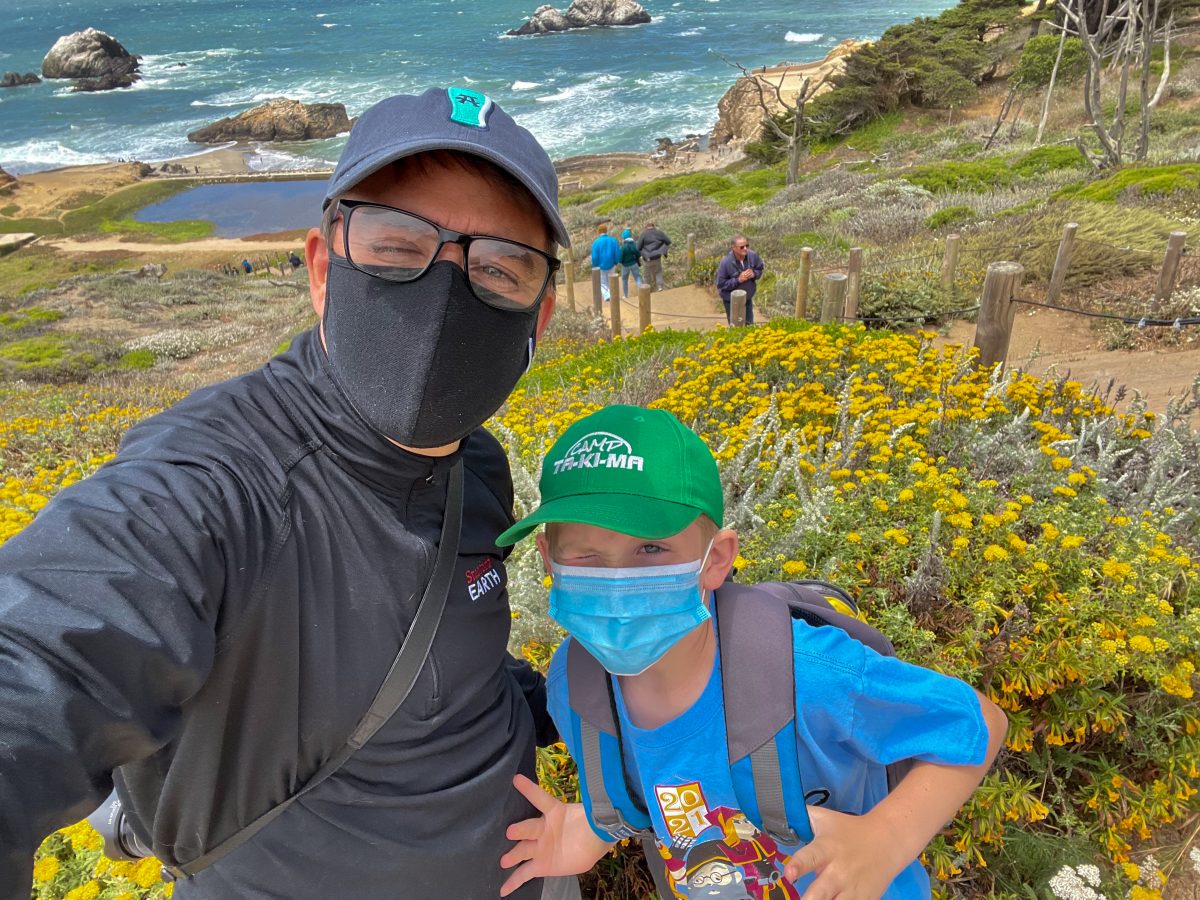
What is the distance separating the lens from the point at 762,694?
1360mm

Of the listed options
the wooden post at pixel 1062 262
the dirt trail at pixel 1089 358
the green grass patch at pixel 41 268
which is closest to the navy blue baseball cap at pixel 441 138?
the dirt trail at pixel 1089 358

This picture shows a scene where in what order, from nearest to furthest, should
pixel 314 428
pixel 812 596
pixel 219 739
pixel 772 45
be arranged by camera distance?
pixel 219 739
pixel 314 428
pixel 812 596
pixel 772 45

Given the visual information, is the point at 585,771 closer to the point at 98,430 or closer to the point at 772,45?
the point at 98,430

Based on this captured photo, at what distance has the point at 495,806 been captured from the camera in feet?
5.00

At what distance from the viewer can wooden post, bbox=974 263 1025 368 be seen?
212 inches

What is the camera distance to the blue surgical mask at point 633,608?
4.73 feet

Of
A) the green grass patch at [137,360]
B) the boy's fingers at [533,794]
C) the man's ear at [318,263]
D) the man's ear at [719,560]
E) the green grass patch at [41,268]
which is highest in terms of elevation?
the man's ear at [318,263]

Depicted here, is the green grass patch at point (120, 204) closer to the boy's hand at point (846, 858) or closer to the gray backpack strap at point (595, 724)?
the gray backpack strap at point (595, 724)

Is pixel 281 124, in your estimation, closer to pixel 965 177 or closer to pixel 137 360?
pixel 137 360

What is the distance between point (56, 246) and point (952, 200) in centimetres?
4159

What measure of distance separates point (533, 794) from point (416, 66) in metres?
75.7

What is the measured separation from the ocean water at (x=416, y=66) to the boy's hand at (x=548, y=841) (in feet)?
144

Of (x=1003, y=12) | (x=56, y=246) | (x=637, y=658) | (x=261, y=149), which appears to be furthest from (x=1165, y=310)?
(x=261, y=149)

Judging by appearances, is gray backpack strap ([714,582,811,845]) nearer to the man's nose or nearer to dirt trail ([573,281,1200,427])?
the man's nose
